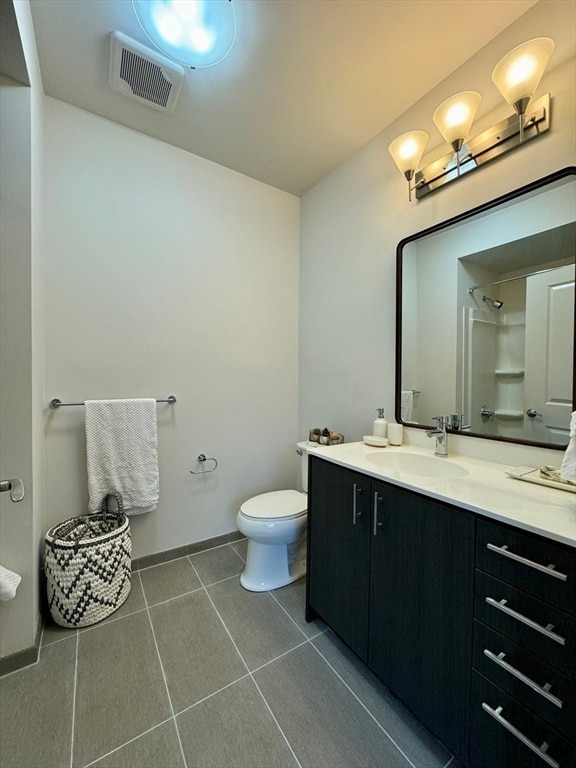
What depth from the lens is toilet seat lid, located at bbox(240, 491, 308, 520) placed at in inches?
67.8

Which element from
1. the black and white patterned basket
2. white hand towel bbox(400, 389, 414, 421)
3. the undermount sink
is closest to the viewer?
the undermount sink

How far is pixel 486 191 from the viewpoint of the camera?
4.40ft

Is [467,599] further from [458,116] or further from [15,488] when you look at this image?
[458,116]

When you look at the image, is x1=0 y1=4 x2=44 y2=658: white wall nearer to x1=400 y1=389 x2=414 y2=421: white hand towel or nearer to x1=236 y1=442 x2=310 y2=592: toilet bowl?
x1=236 y1=442 x2=310 y2=592: toilet bowl

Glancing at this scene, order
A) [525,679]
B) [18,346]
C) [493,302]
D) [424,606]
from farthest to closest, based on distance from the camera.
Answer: [493,302], [18,346], [424,606], [525,679]

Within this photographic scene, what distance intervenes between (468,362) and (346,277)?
97 cm

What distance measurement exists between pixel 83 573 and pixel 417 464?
163 centimetres

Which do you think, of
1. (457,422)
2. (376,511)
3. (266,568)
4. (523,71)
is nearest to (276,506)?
(266,568)

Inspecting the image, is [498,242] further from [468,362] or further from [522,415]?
[522,415]

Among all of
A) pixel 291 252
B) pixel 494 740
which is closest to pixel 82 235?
pixel 291 252

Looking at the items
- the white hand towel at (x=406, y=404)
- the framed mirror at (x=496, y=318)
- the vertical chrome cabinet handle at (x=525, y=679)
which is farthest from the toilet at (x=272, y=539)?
the vertical chrome cabinet handle at (x=525, y=679)

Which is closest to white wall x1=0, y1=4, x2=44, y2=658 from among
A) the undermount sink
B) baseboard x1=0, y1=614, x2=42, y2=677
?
baseboard x1=0, y1=614, x2=42, y2=677

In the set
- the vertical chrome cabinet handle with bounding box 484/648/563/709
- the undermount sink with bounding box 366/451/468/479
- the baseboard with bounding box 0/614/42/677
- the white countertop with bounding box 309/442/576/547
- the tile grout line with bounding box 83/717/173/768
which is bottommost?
the tile grout line with bounding box 83/717/173/768

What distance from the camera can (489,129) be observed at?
1.29m
